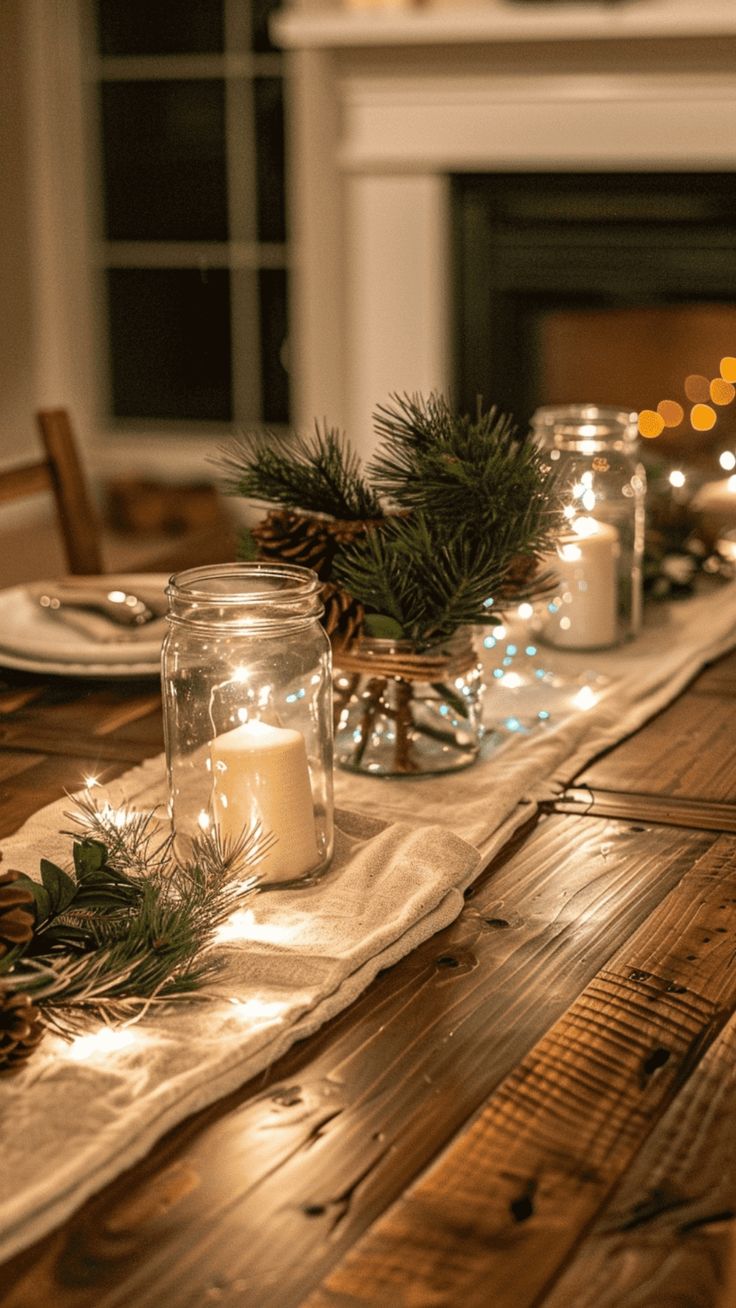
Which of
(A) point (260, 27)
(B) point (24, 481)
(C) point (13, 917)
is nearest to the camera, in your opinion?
(C) point (13, 917)

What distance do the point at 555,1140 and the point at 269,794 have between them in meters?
0.28

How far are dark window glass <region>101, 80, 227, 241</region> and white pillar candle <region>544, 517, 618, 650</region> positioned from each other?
A: 3.13 meters

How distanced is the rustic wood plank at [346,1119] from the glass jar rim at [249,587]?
0.20 metres

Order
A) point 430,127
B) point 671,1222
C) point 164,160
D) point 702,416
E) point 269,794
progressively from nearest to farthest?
1. point 671,1222
2. point 269,794
3. point 702,416
4. point 430,127
5. point 164,160

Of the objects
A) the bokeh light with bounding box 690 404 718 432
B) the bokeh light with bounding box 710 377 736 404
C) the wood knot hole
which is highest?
the bokeh light with bounding box 710 377 736 404

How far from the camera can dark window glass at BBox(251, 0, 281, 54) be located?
13.4 ft

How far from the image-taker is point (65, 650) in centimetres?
128

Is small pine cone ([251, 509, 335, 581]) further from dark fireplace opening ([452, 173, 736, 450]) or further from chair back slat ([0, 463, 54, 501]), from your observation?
dark fireplace opening ([452, 173, 736, 450])

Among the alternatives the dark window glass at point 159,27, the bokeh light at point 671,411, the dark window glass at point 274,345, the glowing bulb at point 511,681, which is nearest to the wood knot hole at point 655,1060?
the glowing bulb at point 511,681

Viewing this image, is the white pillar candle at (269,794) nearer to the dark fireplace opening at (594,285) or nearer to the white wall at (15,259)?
the dark fireplace opening at (594,285)

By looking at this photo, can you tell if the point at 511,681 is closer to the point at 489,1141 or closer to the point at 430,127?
the point at 489,1141

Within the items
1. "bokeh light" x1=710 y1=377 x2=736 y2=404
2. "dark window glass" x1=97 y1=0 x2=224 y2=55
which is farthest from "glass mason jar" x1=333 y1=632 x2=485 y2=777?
"dark window glass" x1=97 y1=0 x2=224 y2=55

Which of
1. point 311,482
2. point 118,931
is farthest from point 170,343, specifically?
point 118,931

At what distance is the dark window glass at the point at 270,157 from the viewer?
4.11 m
